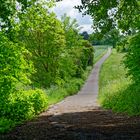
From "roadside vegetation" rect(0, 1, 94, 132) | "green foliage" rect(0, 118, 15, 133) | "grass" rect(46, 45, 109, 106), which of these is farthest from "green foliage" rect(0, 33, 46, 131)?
"grass" rect(46, 45, 109, 106)

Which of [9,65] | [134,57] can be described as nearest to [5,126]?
[9,65]

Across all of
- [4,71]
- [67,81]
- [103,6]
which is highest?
[103,6]

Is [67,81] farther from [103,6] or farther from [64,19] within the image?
[103,6]

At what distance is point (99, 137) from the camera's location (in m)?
13.7

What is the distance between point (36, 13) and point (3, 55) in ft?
11.8

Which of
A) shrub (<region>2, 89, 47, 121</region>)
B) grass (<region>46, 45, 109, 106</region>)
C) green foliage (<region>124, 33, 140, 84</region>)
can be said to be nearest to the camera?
shrub (<region>2, 89, 47, 121</region>)

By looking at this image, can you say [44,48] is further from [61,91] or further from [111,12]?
[111,12]

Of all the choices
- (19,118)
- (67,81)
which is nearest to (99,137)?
(19,118)

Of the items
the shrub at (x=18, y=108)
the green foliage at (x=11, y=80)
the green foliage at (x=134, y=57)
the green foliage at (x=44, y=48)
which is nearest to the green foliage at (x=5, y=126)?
the green foliage at (x=11, y=80)

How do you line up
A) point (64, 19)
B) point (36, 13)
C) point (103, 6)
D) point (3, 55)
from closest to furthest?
point (103, 6), point (3, 55), point (36, 13), point (64, 19)

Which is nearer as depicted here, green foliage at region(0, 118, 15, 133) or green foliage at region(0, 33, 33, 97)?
green foliage at region(0, 118, 15, 133)

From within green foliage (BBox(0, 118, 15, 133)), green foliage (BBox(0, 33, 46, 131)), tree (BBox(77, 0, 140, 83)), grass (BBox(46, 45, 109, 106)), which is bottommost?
grass (BBox(46, 45, 109, 106))

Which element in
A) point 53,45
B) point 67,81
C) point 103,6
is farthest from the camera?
point 67,81

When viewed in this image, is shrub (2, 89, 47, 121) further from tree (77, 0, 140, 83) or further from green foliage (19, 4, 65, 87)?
green foliage (19, 4, 65, 87)
